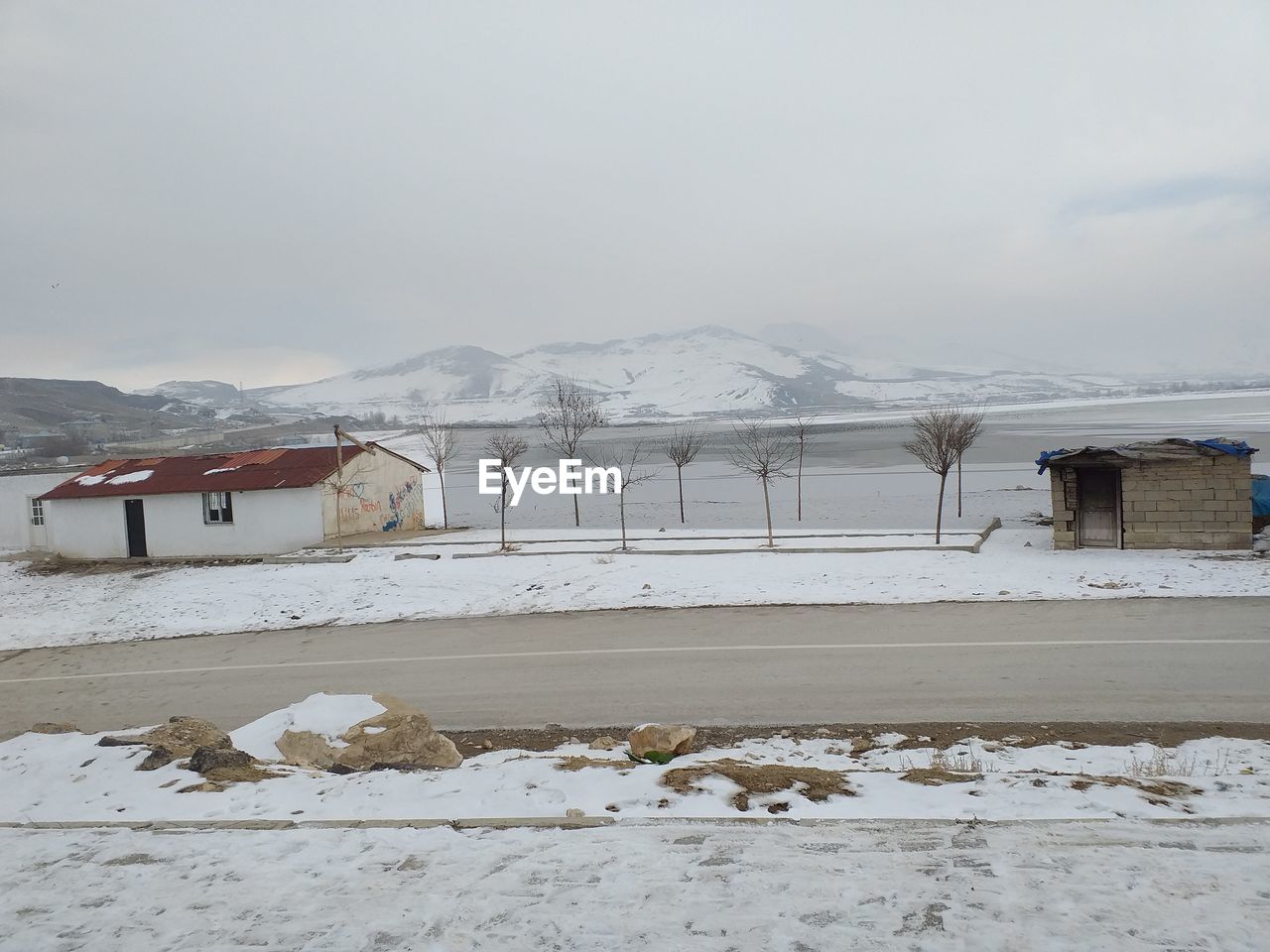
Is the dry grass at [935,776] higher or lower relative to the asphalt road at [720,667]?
higher

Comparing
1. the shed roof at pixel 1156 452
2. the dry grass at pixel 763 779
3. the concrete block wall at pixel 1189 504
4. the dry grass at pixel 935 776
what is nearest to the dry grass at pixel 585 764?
the dry grass at pixel 763 779

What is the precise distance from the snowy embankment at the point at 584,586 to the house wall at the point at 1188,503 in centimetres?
72

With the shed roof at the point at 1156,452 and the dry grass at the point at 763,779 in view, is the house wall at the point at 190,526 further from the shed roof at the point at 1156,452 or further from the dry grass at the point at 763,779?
the shed roof at the point at 1156,452

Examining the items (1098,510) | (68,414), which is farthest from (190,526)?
(68,414)

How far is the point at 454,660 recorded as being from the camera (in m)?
13.4

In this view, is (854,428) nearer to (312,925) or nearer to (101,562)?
(101,562)

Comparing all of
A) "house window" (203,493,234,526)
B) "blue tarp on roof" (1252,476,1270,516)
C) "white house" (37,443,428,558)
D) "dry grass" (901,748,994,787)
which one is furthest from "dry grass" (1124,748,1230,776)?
"house window" (203,493,234,526)

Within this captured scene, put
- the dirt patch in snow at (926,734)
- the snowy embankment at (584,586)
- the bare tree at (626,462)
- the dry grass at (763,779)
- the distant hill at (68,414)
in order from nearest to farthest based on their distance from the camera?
the dry grass at (763,779) → the dirt patch in snow at (926,734) → the snowy embankment at (584,586) → the bare tree at (626,462) → the distant hill at (68,414)

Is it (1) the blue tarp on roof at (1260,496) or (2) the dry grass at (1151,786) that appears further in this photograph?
(1) the blue tarp on roof at (1260,496)

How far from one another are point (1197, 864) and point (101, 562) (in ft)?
101

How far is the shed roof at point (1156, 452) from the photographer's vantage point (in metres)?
19.0

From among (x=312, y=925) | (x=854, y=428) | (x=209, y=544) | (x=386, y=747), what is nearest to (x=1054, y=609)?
(x=386, y=747)

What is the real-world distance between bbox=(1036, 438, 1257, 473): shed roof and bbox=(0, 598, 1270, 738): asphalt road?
19.8 feet

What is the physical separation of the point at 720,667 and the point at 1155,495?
46.4 feet
